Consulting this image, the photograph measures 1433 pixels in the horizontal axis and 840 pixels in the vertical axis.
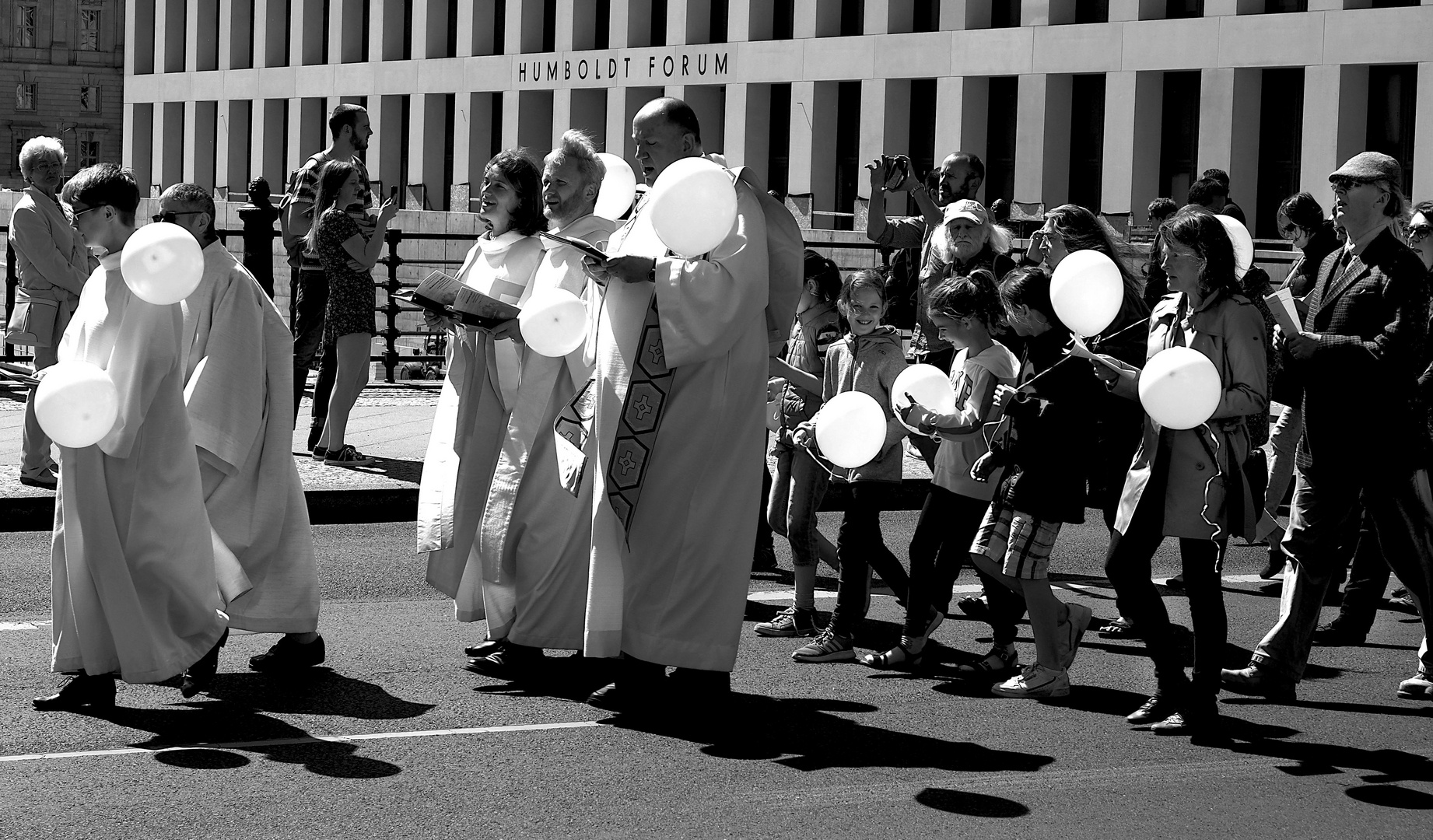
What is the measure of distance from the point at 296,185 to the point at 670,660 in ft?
22.4

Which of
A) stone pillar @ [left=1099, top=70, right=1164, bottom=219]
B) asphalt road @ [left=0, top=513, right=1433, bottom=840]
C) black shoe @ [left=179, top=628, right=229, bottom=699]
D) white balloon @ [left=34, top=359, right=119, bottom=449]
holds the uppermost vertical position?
stone pillar @ [left=1099, top=70, right=1164, bottom=219]

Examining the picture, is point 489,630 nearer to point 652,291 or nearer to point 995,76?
point 652,291

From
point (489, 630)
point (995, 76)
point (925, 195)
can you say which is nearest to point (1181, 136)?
point (995, 76)

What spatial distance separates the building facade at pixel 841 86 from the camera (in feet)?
112

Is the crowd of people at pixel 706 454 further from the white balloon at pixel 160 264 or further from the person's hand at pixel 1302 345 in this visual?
the white balloon at pixel 160 264

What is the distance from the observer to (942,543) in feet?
23.4

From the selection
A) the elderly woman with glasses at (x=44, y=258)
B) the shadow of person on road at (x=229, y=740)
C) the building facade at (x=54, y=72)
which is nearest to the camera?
the shadow of person on road at (x=229, y=740)

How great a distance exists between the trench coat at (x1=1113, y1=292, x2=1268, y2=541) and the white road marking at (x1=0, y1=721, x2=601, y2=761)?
200 cm

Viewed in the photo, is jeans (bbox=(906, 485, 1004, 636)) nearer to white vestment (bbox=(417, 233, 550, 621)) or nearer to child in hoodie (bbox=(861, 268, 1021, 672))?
child in hoodie (bbox=(861, 268, 1021, 672))

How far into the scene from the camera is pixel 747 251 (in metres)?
6.32

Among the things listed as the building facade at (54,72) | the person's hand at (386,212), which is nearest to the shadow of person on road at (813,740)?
the person's hand at (386,212)

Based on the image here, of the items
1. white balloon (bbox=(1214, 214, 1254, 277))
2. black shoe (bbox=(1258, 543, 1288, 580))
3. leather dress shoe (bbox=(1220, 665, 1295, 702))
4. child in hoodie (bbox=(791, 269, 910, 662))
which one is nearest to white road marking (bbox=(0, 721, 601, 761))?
child in hoodie (bbox=(791, 269, 910, 662))

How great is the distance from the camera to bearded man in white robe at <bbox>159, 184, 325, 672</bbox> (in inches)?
257

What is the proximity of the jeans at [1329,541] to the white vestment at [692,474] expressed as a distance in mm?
1990
